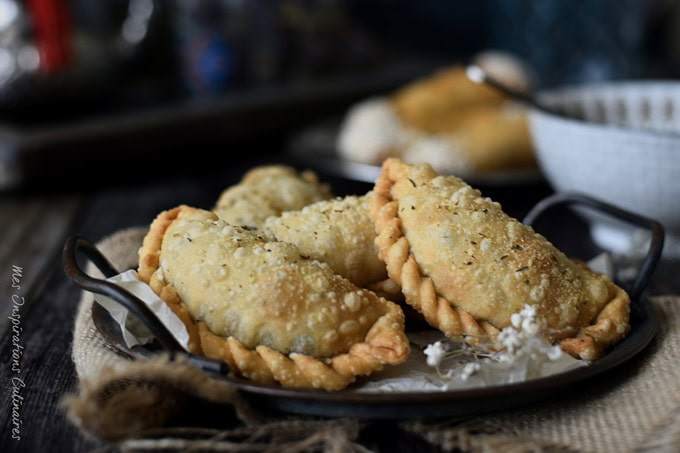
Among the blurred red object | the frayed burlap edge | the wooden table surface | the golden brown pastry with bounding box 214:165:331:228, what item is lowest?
the wooden table surface

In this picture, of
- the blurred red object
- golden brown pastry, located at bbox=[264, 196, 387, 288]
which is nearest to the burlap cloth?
golden brown pastry, located at bbox=[264, 196, 387, 288]

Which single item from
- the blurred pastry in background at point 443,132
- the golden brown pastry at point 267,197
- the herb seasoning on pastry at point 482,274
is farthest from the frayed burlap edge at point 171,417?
the blurred pastry in background at point 443,132

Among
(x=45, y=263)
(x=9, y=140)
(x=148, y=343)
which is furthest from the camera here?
(x=9, y=140)

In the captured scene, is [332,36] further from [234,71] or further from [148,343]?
[148,343]

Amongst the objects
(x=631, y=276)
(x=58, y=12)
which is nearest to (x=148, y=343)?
(x=631, y=276)

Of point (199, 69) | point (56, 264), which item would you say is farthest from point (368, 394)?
point (199, 69)

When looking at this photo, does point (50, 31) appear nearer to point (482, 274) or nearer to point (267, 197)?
point (267, 197)

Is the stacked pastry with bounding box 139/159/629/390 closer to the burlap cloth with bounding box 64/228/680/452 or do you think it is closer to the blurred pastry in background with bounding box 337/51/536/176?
the burlap cloth with bounding box 64/228/680/452
